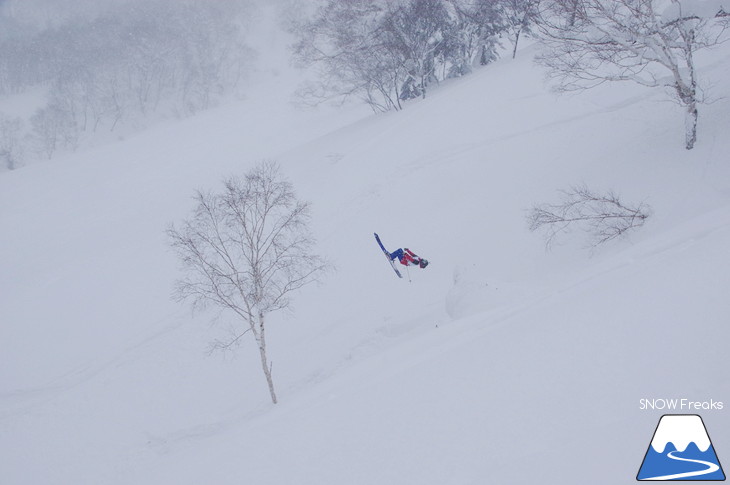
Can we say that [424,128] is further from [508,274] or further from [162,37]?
[162,37]

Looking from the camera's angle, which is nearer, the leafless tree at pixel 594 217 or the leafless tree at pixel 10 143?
the leafless tree at pixel 594 217

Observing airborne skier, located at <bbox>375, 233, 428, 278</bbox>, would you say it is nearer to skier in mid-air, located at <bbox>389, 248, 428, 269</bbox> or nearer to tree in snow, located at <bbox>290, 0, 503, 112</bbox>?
skier in mid-air, located at <bbox>389, 248, 428, 269</bbox>

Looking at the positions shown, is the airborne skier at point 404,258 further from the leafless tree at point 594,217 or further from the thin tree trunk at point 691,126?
the thin tree trunk at point 691,126

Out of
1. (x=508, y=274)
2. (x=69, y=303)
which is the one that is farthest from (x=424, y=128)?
(x=69, y=303)

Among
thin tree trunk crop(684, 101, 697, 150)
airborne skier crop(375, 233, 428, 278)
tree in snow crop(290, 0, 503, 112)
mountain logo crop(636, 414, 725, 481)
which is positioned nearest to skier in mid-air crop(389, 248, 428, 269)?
airborne skier crop(375, 233, 428, 278)

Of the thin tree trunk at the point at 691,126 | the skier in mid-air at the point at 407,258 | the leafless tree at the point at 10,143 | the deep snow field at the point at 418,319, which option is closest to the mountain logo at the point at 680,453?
the deep snow field at the point at 418,319

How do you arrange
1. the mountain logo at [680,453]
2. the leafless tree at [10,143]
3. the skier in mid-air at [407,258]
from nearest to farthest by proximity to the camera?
1. the mountain logo at [680,453]
2. the skier in mid-air at [407,258]
3. the leafless tree at [10,143]

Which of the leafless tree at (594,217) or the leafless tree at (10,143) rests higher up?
the leafless tree at (10,143)
